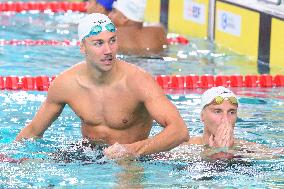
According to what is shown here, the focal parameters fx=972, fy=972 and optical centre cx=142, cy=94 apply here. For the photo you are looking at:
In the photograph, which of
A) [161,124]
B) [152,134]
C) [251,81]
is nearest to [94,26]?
[161,124]

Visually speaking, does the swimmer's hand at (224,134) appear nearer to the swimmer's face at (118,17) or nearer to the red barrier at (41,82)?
the red barrier at (41,82)

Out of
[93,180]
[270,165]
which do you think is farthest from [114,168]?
[270,165]

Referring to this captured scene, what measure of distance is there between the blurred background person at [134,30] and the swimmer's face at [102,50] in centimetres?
404

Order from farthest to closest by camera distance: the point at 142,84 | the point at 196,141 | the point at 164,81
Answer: the point at 164,81 < the point at 196,141 < the point at 142,84

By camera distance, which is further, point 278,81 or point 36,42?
point 36,42

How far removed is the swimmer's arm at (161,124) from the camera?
5285mm

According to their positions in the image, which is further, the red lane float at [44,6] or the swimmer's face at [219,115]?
the red lane float at [44,6]

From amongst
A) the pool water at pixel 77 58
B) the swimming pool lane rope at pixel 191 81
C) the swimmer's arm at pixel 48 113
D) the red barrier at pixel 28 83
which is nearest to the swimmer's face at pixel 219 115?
the swimmer's arm at pixel 48 113

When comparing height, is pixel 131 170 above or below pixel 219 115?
below

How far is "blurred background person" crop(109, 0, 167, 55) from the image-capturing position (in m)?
9.66

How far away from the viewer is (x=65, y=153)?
577 centimetres

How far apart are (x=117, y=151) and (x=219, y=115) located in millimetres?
872

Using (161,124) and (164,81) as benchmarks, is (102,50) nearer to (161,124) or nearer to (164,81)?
(161,124)

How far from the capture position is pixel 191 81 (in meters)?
8.31
